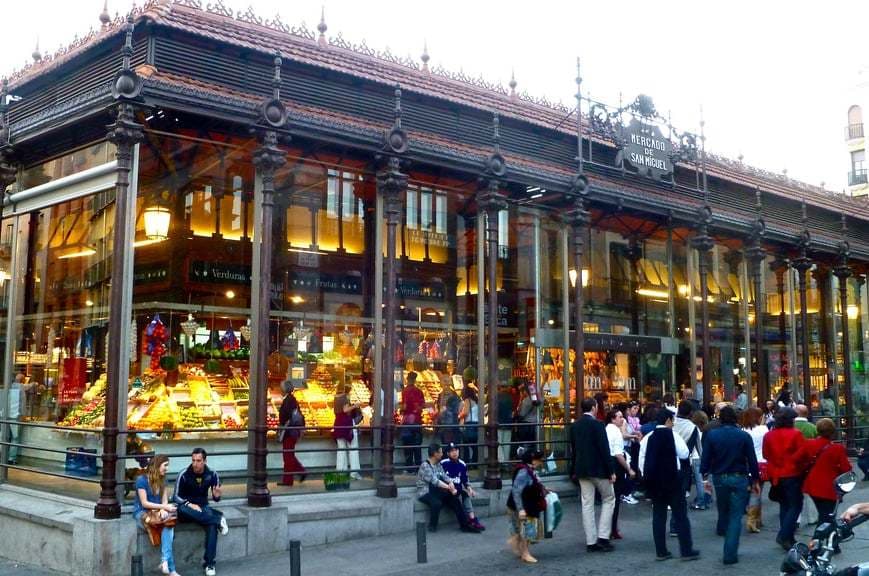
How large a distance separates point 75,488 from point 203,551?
8.50 ft

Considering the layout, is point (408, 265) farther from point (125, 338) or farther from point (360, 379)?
point (125, 338)

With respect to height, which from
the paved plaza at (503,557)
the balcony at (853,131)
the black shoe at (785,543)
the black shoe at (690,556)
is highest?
the balcony at (853,131)

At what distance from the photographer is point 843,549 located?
37.1 ft

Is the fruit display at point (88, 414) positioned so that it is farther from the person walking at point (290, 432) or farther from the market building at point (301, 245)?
the person walking at point (290, 432)

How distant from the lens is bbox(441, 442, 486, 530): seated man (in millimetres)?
12562

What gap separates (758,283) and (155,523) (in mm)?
15636

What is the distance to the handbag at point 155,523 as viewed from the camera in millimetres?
9875

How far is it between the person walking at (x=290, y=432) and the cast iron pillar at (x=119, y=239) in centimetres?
319

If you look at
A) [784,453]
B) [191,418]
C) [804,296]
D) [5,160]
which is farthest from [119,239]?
[804,296]

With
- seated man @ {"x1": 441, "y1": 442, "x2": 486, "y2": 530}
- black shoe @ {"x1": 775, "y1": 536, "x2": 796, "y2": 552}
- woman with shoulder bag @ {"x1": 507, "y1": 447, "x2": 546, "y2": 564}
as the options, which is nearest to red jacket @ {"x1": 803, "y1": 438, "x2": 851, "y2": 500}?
black shoe @ {"x1": 775, "y1": 536, "x2": 796, "y2": 552}

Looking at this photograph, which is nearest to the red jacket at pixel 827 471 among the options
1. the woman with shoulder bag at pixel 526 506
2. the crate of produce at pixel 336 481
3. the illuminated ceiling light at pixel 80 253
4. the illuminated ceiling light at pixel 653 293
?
the woman with shoulder bag at pixel 526 506

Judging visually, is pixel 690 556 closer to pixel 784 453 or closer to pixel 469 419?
pixel 784 453

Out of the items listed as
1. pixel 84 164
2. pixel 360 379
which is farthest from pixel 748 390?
pixel 84 164

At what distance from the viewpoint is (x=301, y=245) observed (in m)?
14.9
